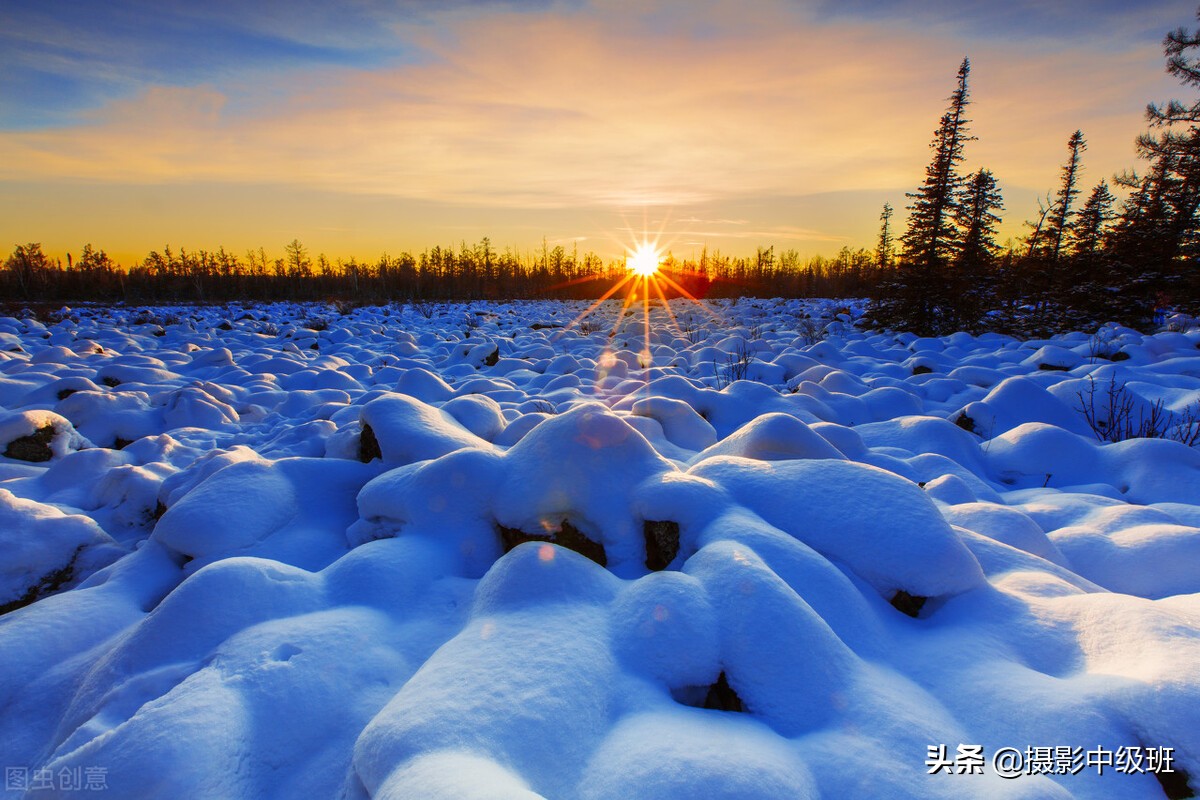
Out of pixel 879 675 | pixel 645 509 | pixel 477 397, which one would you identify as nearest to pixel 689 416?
pixel 477 397

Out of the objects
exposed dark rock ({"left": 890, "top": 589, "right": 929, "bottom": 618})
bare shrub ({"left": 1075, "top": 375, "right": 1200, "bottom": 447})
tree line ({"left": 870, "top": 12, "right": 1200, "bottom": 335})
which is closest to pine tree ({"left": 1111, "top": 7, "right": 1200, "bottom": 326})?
tree line ({"left": 870, "top": 12, "right": 1200, "bottom": 335})

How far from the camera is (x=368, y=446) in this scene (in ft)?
9.79

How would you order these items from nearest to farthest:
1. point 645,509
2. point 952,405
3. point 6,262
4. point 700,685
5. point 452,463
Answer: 1. point 700,685
2. point 645,509
3. point 452,463
4. point 952,405
5. point 6,262

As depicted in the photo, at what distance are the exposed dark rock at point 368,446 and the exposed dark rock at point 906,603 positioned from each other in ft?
8.52

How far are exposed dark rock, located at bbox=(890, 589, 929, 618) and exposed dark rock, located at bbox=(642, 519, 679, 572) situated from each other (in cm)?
77

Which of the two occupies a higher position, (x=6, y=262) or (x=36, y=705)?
(x=6, y=262)

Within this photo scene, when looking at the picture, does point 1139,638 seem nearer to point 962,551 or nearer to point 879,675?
point 962,551

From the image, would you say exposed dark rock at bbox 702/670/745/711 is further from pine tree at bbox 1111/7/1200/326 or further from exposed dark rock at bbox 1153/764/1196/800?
pine tree at bbox 1111/7/1200/326

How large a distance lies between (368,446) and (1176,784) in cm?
327

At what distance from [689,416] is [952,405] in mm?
3264

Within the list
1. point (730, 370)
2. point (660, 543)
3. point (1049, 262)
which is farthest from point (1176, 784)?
point (1049, 262)

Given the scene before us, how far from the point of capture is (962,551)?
1.82 m

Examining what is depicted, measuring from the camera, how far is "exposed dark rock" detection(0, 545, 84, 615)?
2.06 meters

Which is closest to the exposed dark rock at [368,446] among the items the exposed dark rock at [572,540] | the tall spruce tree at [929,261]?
the exposed dark rock at [572,540]
